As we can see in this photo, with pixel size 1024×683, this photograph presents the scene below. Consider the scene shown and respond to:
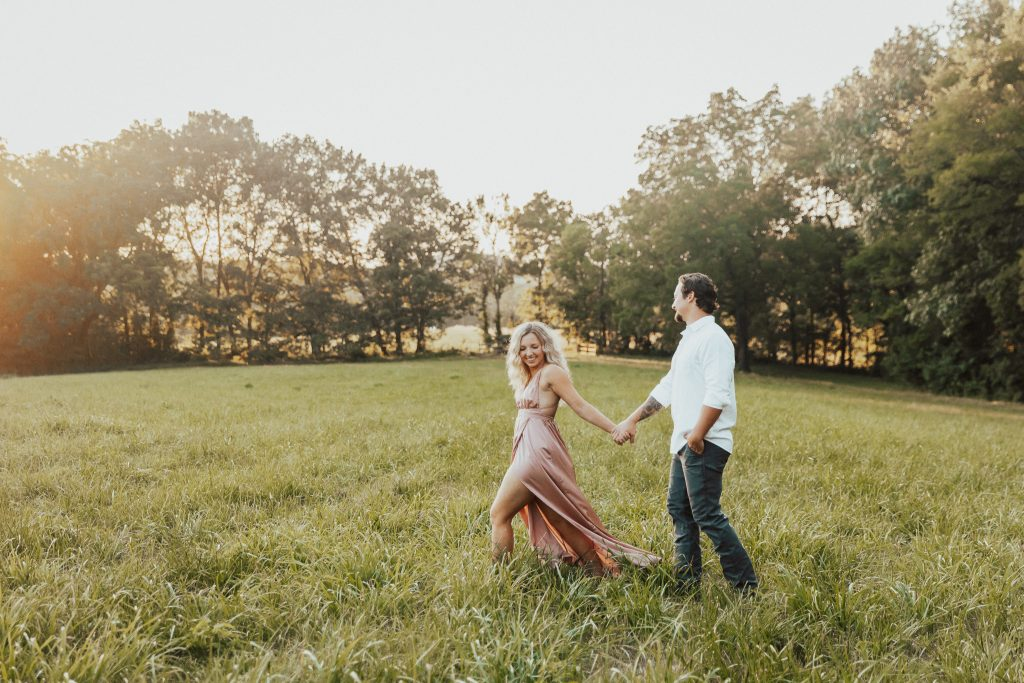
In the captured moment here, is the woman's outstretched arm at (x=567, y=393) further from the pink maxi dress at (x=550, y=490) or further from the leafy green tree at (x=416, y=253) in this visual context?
the leafy green tree at (x=416, y=253)

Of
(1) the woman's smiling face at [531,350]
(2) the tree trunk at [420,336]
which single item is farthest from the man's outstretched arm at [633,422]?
(2) the tree trunk at [420,336]

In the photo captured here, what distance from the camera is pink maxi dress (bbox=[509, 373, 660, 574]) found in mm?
3973

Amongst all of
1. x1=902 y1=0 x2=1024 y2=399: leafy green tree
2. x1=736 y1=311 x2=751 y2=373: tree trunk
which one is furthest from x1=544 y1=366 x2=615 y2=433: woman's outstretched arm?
x1=736 y1=311 x2=751 y2=373: tree trunk

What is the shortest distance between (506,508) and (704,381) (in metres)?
1.82

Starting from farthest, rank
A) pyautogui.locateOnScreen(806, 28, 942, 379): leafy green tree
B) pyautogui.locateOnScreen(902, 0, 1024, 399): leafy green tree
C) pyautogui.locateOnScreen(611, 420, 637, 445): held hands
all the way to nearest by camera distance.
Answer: pyautogui.locateOnScreen(806, 28, 942, 379): leafy green tree → pyautogui.locateOnScreen(902, 0, 1024, 399): leafy green tree → pyautogui.locateOnScreen(611, 420, 637, 445): held hands

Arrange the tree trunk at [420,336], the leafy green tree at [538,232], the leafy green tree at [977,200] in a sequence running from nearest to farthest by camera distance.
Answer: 1. the leafy green tree at [977,200]
2. the tree trunk at [420,336]
3. the leafy green tree at [538,232]

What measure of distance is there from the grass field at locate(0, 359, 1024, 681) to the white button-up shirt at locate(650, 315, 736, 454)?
47.2 inches

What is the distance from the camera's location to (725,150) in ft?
105

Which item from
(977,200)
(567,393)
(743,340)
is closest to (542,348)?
(567,393)

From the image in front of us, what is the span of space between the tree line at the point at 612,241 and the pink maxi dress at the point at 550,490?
22.3 meters

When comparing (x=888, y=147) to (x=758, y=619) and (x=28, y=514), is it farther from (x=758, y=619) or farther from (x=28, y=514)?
(x=28, y=514)

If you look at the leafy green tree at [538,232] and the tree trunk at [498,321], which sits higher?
the leafy green tree at [538,232]

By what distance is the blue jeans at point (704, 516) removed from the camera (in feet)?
12.0

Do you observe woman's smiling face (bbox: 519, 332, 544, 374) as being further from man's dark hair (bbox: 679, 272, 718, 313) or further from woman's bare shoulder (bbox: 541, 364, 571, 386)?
man's dark hair (bbox: 679, 272, 718, 313)
